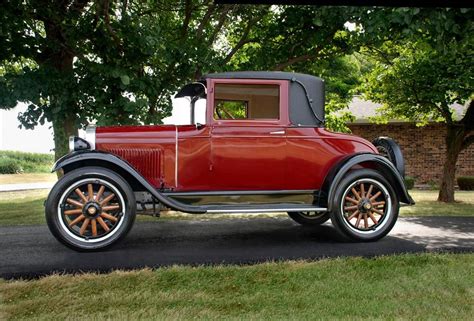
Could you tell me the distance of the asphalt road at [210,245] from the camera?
4.43 m

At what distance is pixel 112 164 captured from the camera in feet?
17.1

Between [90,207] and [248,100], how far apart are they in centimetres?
238

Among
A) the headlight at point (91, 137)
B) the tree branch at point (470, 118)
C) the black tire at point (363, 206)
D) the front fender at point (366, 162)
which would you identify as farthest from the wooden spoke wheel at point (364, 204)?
the tree branch at point (470, 118)

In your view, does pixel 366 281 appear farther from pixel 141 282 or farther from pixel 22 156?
pixel 22 156

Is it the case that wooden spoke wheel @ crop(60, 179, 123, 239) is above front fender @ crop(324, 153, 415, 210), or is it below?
below

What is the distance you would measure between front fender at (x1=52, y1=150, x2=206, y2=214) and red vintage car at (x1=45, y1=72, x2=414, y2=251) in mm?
17

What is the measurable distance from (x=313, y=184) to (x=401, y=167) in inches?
50.3

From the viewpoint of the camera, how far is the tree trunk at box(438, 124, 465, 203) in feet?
45.4

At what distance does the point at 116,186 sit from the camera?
498 centimetres

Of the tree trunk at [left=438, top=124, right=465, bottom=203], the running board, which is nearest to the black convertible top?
the running board

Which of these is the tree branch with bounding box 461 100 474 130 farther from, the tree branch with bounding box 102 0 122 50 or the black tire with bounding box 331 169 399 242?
the tree branch with bounding box 102 0 122 50

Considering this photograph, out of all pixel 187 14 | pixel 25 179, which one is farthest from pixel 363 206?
pixel 25 179

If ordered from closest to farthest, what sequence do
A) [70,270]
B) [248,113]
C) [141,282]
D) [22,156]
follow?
[141,282]
[70,270]
[248,113]
[22,156]

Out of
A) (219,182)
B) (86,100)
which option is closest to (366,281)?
(219,182)
